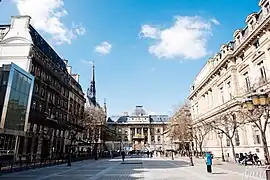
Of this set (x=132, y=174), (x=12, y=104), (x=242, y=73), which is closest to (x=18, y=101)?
(x=12, y=104)

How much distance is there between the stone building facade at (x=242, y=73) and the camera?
29141mm

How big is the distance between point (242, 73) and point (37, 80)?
32309mm

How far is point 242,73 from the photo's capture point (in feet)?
118

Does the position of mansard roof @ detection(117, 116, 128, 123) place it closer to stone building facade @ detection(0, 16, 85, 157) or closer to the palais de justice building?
the palais de justice building

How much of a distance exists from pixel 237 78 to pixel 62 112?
118 feet

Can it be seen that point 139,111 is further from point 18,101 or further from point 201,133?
point 18,101

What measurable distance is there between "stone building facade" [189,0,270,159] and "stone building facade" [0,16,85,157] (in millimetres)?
29060

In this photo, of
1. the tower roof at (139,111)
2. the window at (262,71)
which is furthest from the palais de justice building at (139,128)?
the window at (262,71)

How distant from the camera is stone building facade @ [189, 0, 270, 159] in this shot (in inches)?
1147

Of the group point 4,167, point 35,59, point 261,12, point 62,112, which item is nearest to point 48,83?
point 35,59

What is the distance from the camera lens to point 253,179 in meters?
14.6

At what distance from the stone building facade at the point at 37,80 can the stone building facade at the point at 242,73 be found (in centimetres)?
2906

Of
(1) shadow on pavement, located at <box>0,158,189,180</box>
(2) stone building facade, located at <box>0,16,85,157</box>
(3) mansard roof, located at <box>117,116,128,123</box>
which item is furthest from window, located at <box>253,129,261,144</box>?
(3) mansard roof, located at <box>117,116,128,123</box>

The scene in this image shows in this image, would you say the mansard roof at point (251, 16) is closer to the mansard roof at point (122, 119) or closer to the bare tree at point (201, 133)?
the bare tree at point (201, 133)
